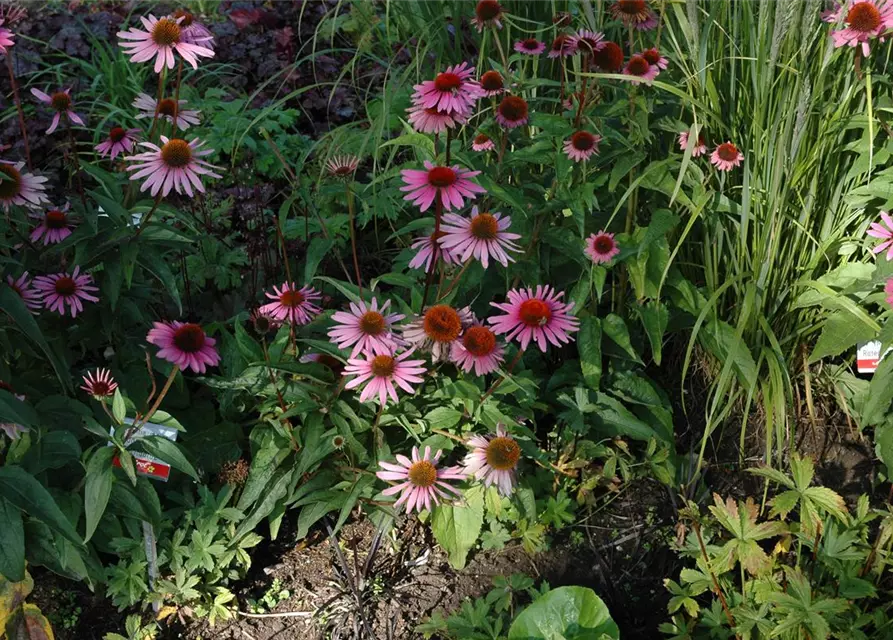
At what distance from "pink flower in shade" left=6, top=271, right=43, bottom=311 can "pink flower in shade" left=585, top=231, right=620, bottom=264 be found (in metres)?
1.17

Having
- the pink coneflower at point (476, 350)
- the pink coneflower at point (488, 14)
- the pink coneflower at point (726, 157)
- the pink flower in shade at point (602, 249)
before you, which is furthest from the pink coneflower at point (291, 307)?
the pink coneflower at point (726, 157)

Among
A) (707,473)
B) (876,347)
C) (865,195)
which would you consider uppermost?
A: (865,195)

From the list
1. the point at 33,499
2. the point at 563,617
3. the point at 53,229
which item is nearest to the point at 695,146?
the point at 563,617

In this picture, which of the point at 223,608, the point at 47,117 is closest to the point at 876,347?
the point at 223,608

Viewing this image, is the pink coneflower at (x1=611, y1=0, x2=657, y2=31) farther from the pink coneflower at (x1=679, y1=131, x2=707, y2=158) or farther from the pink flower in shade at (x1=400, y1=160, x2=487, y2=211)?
the pink flower in shade at (x1=400, y1=160, x2=487, y2=211)

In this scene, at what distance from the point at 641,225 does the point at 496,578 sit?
966 mm

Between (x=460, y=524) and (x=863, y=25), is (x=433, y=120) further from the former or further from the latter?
(x=863, y=25)

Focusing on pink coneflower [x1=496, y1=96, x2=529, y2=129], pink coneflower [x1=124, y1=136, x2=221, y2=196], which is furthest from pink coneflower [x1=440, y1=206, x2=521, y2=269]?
pink coneflower [x1=124, y1=136, x2=221, y2=196]

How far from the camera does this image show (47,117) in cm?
367

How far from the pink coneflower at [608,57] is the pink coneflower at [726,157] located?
1.10 feet

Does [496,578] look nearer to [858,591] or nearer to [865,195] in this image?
[858,591]

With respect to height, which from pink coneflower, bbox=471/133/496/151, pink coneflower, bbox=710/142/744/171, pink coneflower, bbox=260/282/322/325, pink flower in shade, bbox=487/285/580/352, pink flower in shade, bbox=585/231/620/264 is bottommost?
pink flower in shade, bbox=487/285/580/352

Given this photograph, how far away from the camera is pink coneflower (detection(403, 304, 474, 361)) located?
64.5 inches

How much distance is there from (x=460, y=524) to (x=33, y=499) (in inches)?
33.6
